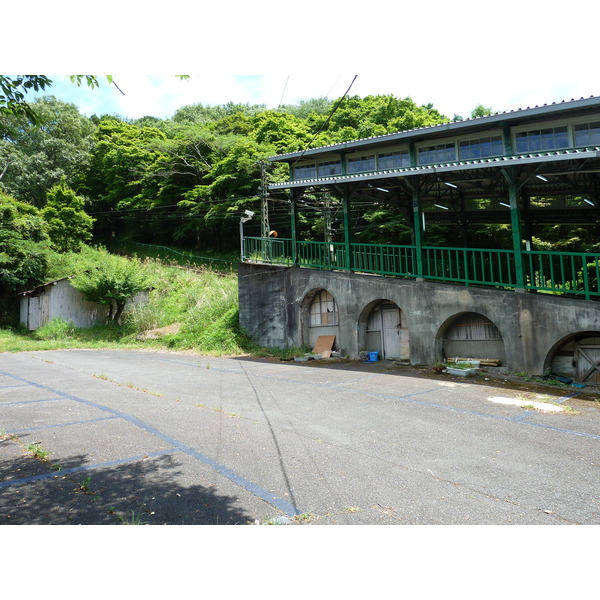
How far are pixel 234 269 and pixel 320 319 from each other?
13544 mm

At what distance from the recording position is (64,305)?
22.8 meters

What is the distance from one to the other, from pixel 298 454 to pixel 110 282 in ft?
60.2

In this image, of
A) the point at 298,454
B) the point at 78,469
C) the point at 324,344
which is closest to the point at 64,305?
the point at 324,344

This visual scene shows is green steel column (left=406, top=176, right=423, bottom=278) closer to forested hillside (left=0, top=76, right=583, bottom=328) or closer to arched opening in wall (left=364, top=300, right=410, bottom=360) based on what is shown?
arched opening in wall (left=364, top=300, right=410, bottom=360)

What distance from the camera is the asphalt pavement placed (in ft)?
12.1

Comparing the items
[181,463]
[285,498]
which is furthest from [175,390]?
[285,498]

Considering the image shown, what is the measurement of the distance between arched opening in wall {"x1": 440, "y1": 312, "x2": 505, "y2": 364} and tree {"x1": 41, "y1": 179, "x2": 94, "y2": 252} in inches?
1064

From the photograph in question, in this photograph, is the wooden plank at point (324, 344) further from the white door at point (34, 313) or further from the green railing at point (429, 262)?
the white door at point (34, 313)

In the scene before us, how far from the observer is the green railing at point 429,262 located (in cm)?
1005

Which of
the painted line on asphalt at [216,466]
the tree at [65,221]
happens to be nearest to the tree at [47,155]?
the tree at [65,221]

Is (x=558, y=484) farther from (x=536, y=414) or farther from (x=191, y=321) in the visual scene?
(x=191, y=321)

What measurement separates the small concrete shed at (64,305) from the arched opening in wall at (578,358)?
19798 millimetres

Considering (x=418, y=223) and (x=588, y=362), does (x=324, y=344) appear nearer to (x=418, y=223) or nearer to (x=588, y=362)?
(x=418, y=223)

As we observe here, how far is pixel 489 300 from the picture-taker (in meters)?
10.2
